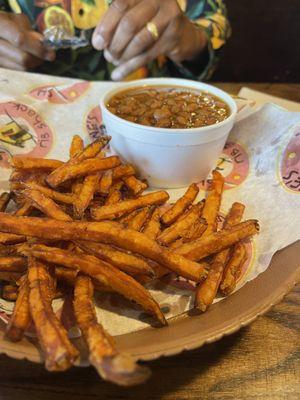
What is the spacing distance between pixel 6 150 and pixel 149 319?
0.88 meters

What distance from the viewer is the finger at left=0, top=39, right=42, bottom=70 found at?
6.66 feet

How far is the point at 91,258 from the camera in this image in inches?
38.2

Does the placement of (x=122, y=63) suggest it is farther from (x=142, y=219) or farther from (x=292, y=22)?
(x=292, y=22)

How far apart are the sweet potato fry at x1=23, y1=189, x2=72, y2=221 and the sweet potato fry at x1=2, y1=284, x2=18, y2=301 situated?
189 mm

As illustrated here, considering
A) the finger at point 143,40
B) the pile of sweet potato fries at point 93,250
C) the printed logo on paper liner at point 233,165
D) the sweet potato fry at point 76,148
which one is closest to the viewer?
the pile of sweet potato fries at point 93,250

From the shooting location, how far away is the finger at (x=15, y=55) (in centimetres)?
203

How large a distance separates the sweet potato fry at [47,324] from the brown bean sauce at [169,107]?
2.29 feet

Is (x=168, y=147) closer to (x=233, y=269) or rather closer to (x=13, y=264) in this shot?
(x=233, y=269)

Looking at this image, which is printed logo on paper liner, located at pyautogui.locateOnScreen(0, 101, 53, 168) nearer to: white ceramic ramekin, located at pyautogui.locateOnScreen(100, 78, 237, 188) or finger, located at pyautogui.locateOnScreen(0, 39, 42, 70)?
white ceramic ramekin, located at pyautogui.locateOnScreen(100, 78, 237, 188)

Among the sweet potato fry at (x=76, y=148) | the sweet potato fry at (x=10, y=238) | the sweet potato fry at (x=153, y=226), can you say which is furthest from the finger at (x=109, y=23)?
the sweet potato fry at (x=10, y=238)

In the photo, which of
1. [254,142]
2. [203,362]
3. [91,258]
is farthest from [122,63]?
[203,362]

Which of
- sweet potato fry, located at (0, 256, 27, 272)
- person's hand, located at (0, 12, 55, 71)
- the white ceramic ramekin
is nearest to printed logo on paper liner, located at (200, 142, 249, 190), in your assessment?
the white ceramic ramekin

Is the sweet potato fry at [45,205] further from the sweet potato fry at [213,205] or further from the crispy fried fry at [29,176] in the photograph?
the sweet potato fry at [213,205]

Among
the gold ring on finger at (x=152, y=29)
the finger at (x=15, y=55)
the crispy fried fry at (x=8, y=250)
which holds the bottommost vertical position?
the finger at (x=15, y=55)
